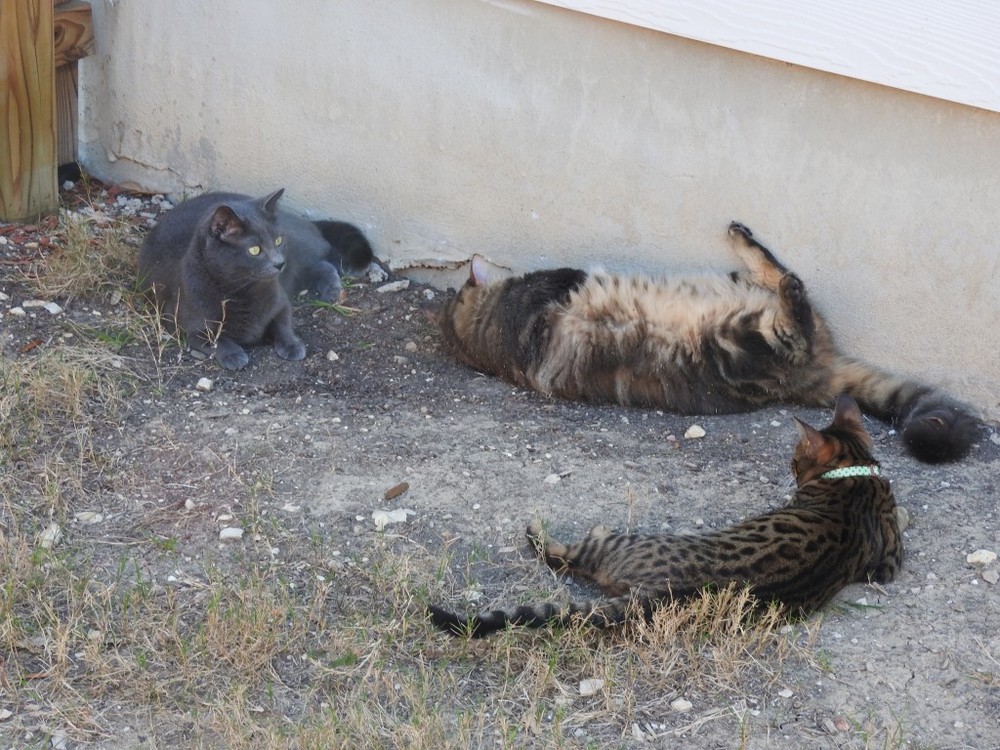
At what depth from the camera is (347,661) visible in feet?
10.9

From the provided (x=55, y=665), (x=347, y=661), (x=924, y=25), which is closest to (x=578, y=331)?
(x=924, y=25)

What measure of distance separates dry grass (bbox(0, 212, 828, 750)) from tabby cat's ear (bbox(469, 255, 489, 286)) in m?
1.73

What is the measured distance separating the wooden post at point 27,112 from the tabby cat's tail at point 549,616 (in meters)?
3.57

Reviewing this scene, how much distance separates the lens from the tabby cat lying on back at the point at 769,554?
341 cm

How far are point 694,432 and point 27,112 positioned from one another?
3576 mm

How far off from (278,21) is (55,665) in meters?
3.39

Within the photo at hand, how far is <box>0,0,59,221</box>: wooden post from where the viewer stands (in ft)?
17.7

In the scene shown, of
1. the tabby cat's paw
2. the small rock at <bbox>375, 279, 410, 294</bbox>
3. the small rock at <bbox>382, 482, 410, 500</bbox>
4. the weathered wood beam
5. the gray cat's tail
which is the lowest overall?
the small rock at <bbox>382, 482, 410, 500</bbox>

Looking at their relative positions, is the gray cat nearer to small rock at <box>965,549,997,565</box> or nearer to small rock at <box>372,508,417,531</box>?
small rock at <box>372,508,417,531</box>

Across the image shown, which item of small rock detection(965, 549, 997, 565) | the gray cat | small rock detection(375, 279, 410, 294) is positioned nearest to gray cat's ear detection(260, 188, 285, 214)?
the gray cat

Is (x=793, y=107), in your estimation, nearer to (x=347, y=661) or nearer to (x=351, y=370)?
(x=351, y=370)

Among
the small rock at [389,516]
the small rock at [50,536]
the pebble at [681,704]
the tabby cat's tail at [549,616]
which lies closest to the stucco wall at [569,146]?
the small rock at [389,516]

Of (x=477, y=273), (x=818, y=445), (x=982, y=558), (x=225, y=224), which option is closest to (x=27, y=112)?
(x=225, y=224)

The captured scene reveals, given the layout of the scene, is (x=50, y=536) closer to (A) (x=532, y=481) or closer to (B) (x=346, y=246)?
(A) (x=532, y=481)
